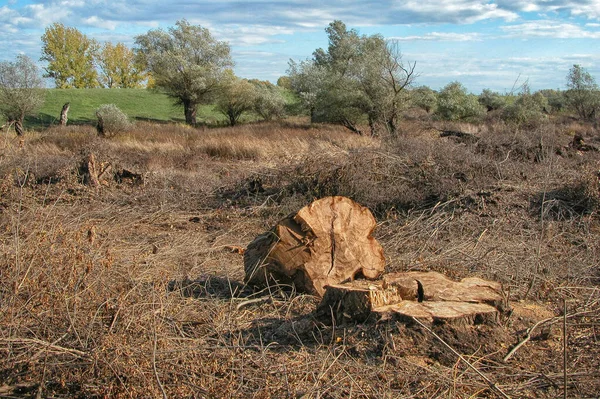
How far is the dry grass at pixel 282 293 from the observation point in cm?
316

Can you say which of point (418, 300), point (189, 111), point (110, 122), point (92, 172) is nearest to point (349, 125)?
point (110, 122)

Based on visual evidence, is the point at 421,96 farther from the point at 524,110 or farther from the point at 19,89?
the point at 19,89

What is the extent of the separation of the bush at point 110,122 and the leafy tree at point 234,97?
991cm

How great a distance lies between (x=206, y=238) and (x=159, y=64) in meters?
30.2

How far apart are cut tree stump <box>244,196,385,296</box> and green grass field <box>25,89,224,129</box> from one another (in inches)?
1264

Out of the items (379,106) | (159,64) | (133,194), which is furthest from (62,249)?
(159,64)

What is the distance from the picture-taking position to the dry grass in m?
3.16

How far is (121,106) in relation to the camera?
41.7 meters

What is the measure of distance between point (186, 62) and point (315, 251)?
32.4 metres

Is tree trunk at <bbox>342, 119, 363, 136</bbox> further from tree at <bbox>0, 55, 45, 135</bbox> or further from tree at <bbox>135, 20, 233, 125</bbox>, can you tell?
tree at <bbox>0, 55, 45, 135</bbox>

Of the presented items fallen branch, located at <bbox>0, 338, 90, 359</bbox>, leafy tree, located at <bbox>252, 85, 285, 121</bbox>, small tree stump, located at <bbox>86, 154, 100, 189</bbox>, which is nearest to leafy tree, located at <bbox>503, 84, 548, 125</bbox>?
leafy tree, located at <bbox>252, 85, 285, 121</bbox>

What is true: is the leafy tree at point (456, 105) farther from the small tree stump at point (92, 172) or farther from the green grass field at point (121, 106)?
the small tree stump at point (92, 172)

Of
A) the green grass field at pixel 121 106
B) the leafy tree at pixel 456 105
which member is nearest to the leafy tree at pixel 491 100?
the leafy tree at pixel 456 105

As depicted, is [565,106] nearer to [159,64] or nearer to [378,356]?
[159,64]
